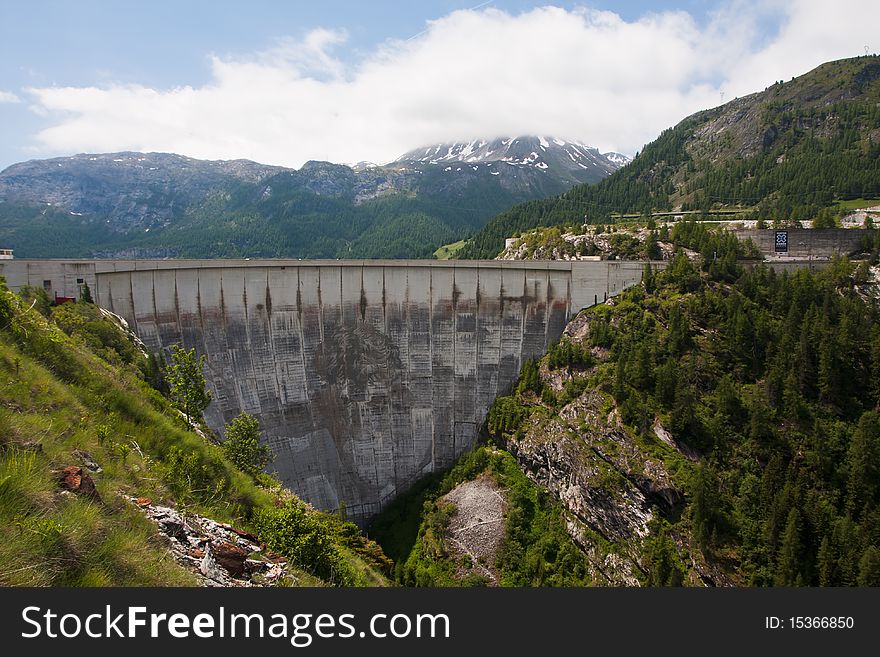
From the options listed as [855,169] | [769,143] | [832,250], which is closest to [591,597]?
[832,250]

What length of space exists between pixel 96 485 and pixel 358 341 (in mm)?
32904

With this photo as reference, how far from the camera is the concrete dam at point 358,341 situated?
3591 centimetres

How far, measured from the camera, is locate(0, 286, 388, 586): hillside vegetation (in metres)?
5.46

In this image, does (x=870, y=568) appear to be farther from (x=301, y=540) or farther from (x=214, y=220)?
(x=214, y=220)

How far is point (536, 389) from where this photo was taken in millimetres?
40344

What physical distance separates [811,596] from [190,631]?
1276 centimetres

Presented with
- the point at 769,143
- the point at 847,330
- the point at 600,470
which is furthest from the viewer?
the point at 769,143

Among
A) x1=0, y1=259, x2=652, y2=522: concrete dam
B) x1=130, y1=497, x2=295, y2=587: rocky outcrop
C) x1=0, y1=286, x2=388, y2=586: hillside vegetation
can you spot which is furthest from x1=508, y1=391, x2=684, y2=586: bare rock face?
x1=130, y1=497, x2=295, y2=587: rocky outcrop

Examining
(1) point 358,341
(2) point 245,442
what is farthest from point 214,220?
(2) point 245,442

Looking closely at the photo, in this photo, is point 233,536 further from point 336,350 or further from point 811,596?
point 336,350

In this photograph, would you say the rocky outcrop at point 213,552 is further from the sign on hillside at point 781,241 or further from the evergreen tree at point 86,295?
the sign on hillside at point 781,241

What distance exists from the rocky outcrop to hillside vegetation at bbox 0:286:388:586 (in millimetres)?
308

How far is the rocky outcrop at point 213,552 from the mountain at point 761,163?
77.8m

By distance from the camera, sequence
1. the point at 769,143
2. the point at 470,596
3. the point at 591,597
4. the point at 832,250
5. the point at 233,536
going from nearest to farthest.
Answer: the point at 470,596
the point at 591,597
the point at 233,536
the point at 832,250
the point at 769,143
